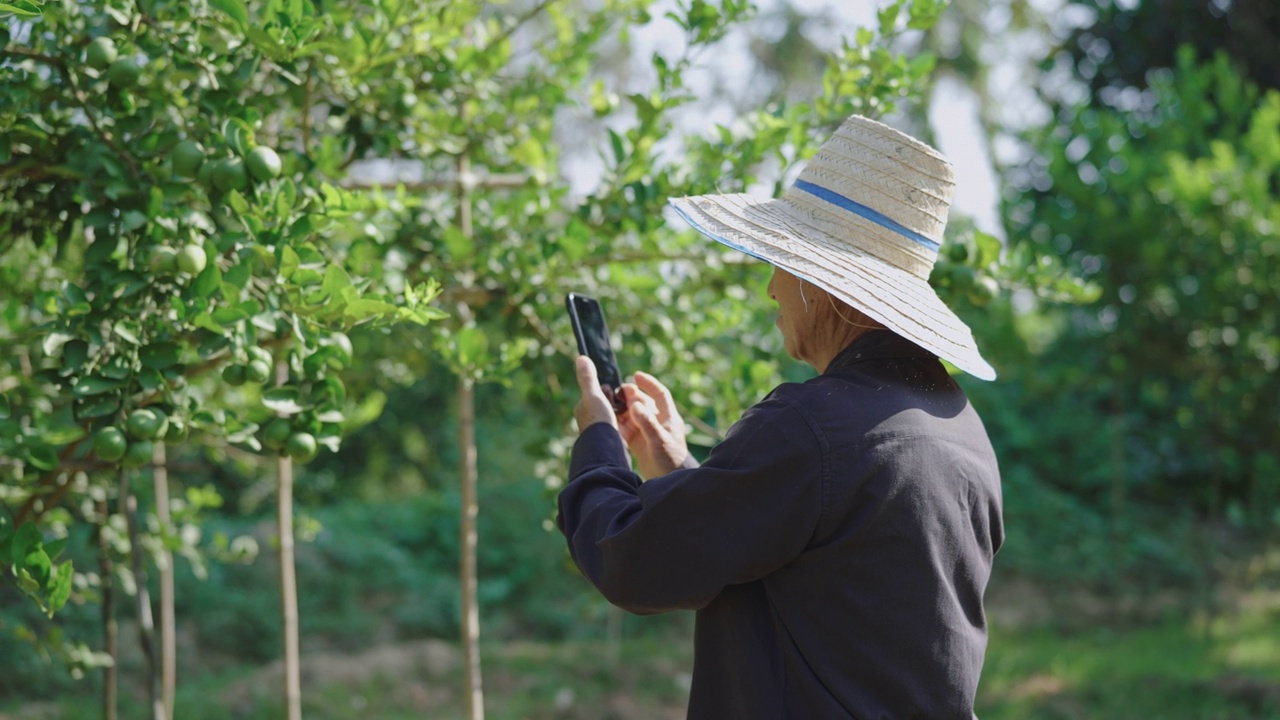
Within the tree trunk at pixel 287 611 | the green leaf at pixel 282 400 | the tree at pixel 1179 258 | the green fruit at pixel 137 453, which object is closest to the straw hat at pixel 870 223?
the green leaf at pixel 282 400

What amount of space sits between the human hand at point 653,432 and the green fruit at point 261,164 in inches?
26.5

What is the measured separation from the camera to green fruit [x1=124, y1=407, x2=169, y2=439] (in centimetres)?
173

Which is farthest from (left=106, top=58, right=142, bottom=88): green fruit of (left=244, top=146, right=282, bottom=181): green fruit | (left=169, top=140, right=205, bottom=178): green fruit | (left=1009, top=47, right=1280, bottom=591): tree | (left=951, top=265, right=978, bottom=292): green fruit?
(left=1009, top=47, right=1280, bottom=591): tree

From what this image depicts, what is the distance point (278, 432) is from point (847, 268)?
0.94 metres

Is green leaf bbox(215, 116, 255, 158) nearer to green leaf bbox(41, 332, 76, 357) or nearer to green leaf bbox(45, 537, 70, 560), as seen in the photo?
green leaf bbox(41, 332, 76, 357)

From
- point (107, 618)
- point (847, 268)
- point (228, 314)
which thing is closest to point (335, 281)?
point (228, 314)

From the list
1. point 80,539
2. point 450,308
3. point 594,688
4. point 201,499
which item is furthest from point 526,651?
point 450,308

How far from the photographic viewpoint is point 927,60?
2.46 m

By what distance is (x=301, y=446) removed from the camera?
182 centimetres

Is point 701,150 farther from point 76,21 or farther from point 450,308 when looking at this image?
point 76,21

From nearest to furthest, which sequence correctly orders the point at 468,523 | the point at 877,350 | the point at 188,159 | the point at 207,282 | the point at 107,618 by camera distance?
the point at 877,350 < the point at 207,282 < the point at 188,159 < the point at 468,523 < the point at 107,618

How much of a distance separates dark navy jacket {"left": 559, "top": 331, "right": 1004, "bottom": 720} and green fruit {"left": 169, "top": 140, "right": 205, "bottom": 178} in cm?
85

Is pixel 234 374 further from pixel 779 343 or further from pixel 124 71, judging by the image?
pixel 779 343

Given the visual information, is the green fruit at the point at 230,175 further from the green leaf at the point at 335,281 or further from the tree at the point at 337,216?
the green leaf at the point at 335,281
